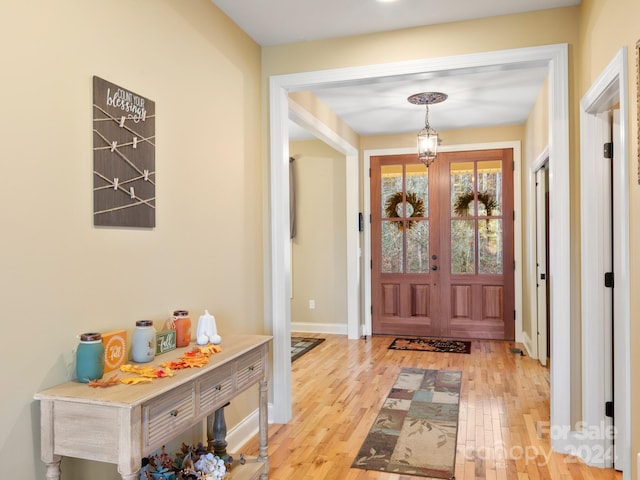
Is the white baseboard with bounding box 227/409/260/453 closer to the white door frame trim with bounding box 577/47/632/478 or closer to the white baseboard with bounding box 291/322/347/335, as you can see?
the white door frame trim with bounding box 577/47/632/478

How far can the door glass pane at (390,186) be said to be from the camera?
630cm

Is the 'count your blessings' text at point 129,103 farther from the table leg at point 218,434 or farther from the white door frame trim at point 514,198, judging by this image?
the white door frame trim at point 514,198

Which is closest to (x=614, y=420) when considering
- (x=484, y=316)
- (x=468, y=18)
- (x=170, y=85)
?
(x=468, y=18)

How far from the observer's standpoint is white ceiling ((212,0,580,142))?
2.88 meters

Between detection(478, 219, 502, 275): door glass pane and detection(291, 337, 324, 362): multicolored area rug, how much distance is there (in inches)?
87.0

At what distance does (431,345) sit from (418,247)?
1.23m

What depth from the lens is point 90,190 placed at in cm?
191

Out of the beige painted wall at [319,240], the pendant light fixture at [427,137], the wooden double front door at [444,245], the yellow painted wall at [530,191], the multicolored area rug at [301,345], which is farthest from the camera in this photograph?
the beige painted wall at [319,240]

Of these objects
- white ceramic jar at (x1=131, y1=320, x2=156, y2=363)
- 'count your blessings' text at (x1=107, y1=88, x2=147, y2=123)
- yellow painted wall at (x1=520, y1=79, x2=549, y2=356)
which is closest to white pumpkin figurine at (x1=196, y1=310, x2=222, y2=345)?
white ceramic jar at (x1=131, y1=320, x2=156, y2=363)

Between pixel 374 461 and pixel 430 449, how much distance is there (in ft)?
1.25

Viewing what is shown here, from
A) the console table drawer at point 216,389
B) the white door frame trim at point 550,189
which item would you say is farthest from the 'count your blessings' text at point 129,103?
the white door frame trim at point 550,189

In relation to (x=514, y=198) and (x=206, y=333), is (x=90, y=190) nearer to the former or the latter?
(x=206, y=333)

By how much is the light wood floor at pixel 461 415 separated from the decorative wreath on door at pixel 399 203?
5.55 feet

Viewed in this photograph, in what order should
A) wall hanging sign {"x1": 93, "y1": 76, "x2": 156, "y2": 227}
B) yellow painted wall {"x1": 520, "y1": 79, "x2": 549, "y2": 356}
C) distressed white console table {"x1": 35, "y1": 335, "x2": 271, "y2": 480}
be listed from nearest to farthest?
distressed white console table {"x1": 35, "y1": 335, "x2": 271, "y2": 480}, wall hanging sign {"x1": 93, "y1": 76, "x2": 156, "y2": 227}, yellow painted wall {"x1": 520, "y1": 79, "x2": 549, "y2": 356}
